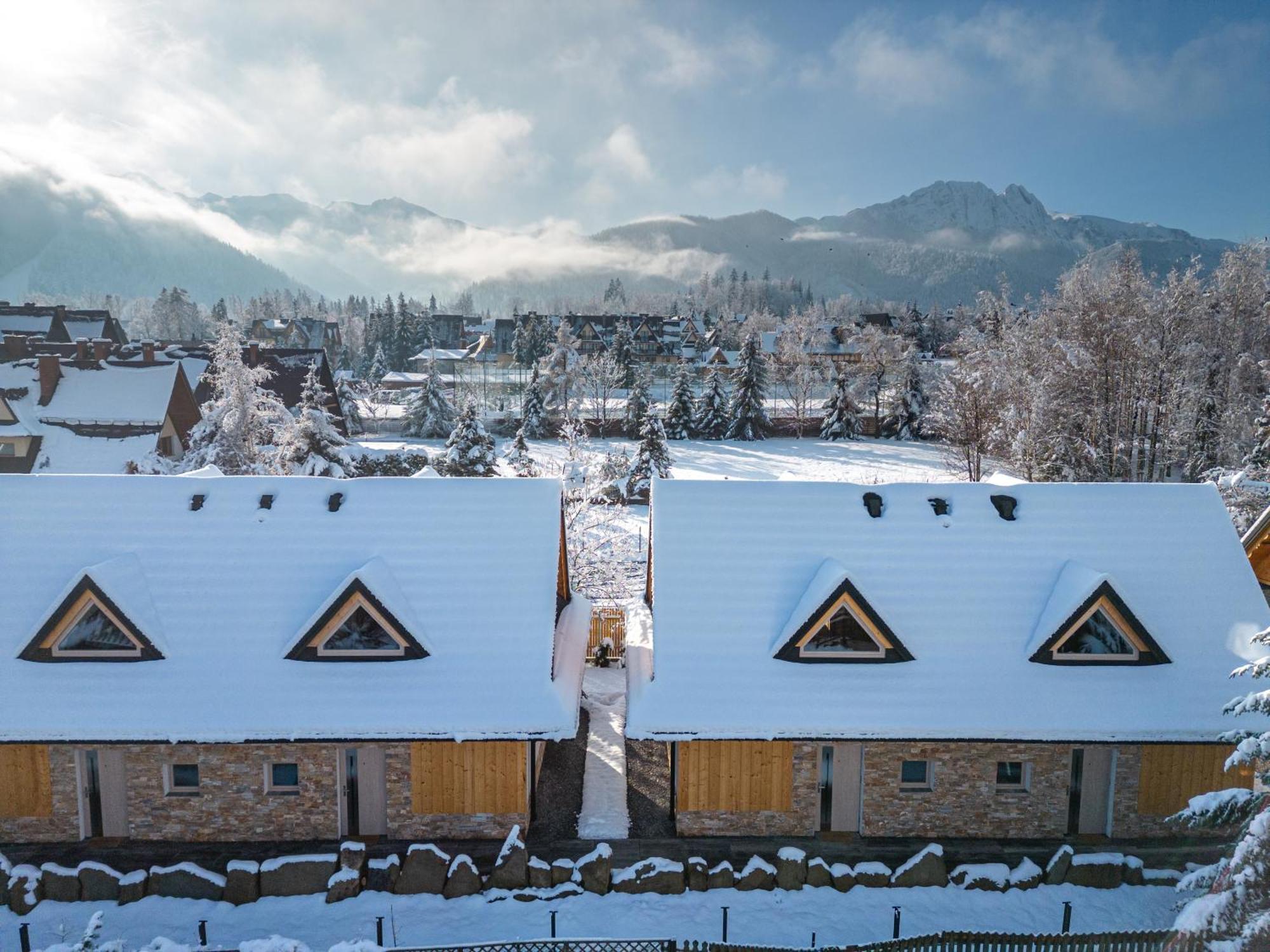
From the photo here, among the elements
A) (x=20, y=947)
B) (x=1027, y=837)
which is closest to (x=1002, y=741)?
(x=1027, y=837)

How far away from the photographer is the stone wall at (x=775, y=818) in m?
12.8

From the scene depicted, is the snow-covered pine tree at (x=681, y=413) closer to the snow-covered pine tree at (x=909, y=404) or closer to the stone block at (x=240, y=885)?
the snow-covered pine tree at (x=909, y=404)

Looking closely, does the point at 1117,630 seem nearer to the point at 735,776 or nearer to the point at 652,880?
the point at 735,776

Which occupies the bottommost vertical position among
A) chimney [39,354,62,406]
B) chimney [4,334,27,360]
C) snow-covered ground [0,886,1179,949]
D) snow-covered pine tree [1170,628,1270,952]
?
snow-covered ground [0,886,1179,949]

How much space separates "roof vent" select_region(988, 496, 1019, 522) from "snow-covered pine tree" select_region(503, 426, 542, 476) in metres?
23.0

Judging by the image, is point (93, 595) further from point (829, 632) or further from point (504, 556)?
point (829, 632)

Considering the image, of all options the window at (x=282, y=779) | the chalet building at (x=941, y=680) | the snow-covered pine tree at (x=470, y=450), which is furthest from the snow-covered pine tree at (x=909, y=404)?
the window at (x=282, y=779)

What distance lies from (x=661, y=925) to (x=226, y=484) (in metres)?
11.4

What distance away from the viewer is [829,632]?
1320 centimetres

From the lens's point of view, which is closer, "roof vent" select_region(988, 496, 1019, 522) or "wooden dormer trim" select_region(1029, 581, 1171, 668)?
"wooden dormer trim" select_region(1029, 581, 1171, 668)

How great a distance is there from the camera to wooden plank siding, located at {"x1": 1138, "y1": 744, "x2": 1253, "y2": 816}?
12.8 m

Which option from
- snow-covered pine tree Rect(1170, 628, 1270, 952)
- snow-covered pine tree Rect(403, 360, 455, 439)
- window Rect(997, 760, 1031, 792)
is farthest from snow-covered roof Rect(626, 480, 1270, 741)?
snow-covered pine tree Rect(403, 360, 455, 439)

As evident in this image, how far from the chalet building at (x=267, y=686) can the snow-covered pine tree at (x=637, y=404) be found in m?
45.8

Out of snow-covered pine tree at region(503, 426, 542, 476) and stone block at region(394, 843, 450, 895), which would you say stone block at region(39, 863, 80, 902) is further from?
snow-covered pine tree at region(503, 426, 542, 476)
